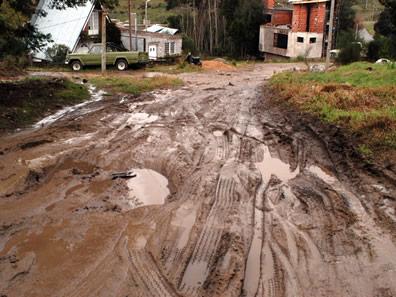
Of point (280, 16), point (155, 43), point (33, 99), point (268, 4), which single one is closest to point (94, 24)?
point (155, 43)

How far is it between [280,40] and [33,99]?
35.8 metres

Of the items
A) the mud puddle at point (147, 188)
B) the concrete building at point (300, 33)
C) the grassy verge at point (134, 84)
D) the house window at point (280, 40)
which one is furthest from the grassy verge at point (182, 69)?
the mud puddle at point (147, 188)

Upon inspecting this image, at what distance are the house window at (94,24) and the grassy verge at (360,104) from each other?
21946 mm

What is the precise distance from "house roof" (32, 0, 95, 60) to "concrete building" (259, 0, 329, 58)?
19.3m

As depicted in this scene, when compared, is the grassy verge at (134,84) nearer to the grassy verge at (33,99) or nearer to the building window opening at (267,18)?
the grassy verge at (33,99)

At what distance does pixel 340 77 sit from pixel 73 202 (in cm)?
1356

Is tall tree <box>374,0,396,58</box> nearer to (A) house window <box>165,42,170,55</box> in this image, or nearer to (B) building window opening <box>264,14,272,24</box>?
(B) building window opening <box>264,14,272,24</box>

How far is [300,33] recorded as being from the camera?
44844mm

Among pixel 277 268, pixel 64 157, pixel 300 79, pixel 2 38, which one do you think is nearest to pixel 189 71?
pixel 300 79

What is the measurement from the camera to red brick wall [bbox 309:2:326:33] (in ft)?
142

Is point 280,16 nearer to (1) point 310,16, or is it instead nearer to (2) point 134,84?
(1) point 310,16

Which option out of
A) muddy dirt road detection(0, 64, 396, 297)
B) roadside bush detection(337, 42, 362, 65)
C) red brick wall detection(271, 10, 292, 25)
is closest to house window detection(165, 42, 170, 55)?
roadside bush detection(337, 42, 362, 65)

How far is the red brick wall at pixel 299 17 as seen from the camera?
44062 mm

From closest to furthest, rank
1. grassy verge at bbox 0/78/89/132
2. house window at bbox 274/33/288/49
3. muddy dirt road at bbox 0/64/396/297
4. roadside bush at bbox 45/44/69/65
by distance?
muddy dirt road at bbox 0/64/396/297 < grassy verge at bbox 0/78/89/132 < roadside bush at bbox 45/44/69/65 < house window at bbox 274/33/288/49
